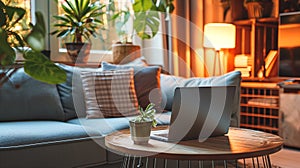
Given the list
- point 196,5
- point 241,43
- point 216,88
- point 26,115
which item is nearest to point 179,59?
point 196,5

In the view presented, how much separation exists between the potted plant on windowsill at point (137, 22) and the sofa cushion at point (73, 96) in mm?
709

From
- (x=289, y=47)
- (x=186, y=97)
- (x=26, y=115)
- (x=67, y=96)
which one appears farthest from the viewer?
(x=289, y=47)

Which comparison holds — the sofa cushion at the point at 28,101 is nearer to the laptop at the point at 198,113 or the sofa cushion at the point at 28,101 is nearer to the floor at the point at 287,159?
the laptop at the point at 198,113

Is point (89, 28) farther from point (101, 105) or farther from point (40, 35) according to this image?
point (40, 35)

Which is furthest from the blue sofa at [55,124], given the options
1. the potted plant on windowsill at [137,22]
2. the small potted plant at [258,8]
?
the small potted plant at [258,8]

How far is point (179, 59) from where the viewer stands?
13.2ft

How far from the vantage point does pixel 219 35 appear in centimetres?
396

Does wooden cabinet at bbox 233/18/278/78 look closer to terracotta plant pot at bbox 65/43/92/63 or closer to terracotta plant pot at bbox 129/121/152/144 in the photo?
terracotta plant pot at bbox 65/43/92/63

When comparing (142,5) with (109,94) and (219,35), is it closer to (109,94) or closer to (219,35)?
(219,35)

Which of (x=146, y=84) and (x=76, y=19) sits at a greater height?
(x=76, y=19)

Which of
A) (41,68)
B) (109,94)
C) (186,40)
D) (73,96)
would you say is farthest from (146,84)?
(41,68)

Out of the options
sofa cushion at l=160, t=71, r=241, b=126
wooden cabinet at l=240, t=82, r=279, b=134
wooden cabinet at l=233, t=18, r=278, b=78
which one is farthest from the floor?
wooden cabinet at l=233, t=18, r=278, b=78

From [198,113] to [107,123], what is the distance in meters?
0.98

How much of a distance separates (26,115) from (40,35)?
2.24 m
